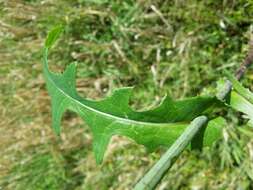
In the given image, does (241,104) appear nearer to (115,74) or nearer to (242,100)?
(242,100)

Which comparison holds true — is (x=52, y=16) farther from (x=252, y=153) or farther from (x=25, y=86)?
(x=252, y=153)

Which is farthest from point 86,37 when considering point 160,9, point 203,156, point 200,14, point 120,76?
point 203,156

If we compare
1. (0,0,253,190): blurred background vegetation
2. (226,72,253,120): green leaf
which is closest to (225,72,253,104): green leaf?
(226,72,253,120): green leaf

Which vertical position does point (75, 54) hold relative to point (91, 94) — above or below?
above

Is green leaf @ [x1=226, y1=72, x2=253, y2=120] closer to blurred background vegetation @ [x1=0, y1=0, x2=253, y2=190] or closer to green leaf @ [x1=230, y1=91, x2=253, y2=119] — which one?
green leaf @ [x1=230, y1=91, x2=253, y2=119]

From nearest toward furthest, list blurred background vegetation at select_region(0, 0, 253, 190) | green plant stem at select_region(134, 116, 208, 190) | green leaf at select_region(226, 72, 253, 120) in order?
green plant stem at select_region(134, 116, 208, 190), green leaf at select_region(226, 72, 253, 120), blurred background vegetation at select_region(0, 0, 253, 190)

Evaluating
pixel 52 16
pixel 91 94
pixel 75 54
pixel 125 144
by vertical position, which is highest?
pixel 52 16

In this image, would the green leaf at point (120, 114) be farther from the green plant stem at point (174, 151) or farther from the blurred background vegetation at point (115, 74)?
the blurred background vegetation at point (115, 74)

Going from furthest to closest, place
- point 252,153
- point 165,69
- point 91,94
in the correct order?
point 91,94 < point 165,69 < point 252,153
